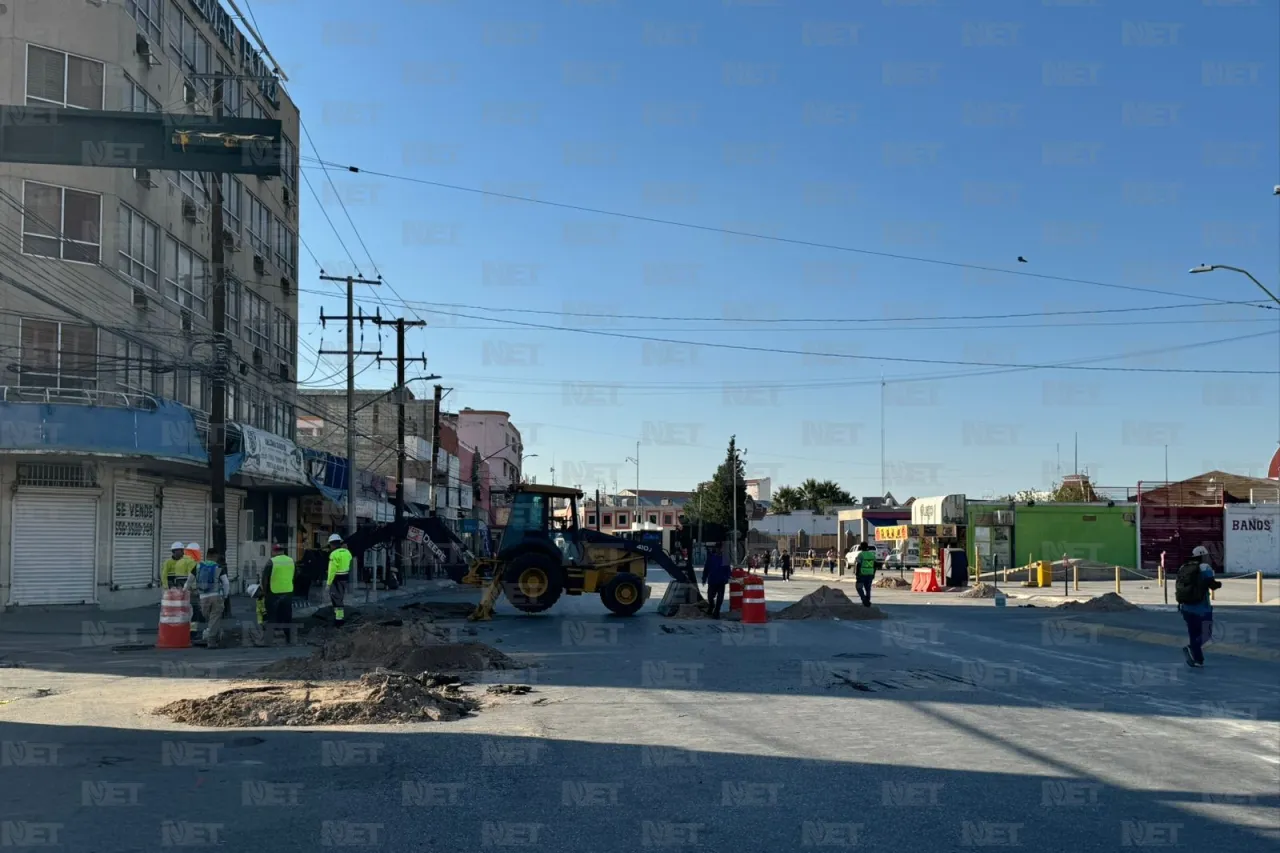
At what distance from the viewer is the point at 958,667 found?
14.9 m

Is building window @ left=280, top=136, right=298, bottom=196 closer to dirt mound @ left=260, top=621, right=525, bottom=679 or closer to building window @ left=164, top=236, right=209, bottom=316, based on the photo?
building window @ left=164, top=236, right=209, bottom=316

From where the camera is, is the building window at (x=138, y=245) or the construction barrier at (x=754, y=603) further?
the building window at (x=138, y=245)

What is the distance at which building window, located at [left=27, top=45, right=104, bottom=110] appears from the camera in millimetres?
26312

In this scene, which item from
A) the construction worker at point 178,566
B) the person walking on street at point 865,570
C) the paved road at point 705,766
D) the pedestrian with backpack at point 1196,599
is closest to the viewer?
the paved road at point 705,766

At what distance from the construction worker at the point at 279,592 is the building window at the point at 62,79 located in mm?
13192

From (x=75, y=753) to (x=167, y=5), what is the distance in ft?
92.2

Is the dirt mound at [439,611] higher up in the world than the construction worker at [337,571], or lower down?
lower down

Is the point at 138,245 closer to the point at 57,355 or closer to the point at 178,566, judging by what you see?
the point at 57,355

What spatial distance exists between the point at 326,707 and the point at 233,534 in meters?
28.4

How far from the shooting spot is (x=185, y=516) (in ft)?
108

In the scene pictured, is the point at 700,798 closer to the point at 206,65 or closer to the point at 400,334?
the point at 206,65

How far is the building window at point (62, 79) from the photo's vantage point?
26312mm

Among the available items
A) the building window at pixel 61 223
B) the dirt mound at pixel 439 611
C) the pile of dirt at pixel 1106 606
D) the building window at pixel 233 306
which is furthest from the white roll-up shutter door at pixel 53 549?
the pile of dirt at pixel 1106 606

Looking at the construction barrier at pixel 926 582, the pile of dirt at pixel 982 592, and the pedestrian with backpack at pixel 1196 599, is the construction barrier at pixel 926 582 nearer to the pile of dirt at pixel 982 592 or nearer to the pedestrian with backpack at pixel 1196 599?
the pile of dirt at pixel 982 592
